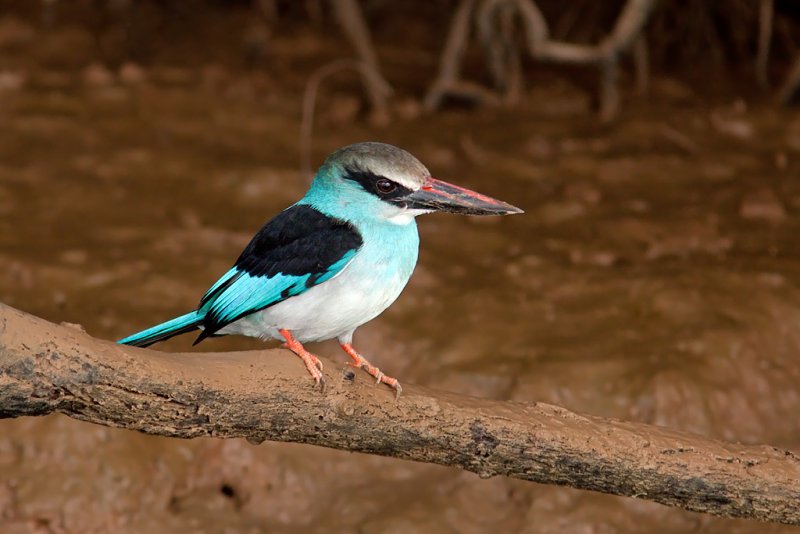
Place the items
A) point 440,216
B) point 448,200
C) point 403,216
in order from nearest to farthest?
point 448,200 → point 403,216 → point 440,216

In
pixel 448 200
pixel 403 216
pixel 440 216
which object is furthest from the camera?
pixel 440 216

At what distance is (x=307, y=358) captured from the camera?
3.01 meters

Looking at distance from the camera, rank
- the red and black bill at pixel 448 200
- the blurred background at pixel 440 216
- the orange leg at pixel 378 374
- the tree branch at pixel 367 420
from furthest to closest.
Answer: the blurred background at pixel 440 216 < the orange leg at pixel 378 374 < the red and black bill at pixel 448 200 < the tree branch at pixel 367 420

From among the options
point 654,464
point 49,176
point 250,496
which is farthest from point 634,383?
point 49,176

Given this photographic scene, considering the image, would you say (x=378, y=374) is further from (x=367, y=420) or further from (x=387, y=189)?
(x=387, y=189)

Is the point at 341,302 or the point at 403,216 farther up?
the point at 403,216

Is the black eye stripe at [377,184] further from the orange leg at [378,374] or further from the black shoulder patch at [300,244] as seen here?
the orange leg at [378,374]

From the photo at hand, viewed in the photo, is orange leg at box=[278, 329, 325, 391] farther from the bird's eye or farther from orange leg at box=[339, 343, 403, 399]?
the bird's eye

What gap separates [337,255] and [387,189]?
7.9 inches

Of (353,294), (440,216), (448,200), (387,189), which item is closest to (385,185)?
(387,189)

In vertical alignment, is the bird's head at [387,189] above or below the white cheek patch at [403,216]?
above

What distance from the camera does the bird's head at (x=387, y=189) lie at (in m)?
3.00

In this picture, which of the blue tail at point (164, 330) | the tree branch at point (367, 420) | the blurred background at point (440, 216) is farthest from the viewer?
the blurred background at point (440, 216)

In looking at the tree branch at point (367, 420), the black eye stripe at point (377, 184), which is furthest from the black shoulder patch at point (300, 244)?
the tree branch at point (367, 420)
